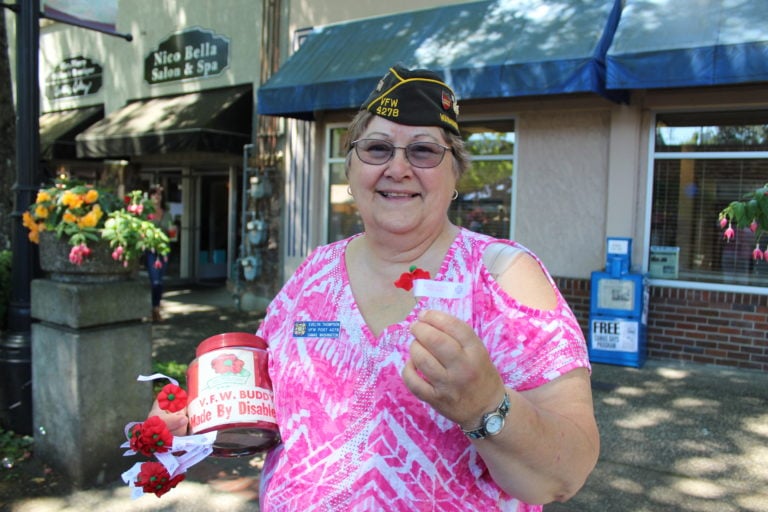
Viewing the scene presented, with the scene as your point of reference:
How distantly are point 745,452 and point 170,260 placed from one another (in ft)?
35.3

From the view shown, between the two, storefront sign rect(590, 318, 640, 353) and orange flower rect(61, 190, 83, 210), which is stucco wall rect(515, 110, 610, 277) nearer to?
storefront sign rect(590, 318, 640, 353)

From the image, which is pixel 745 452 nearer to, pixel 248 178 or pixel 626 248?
pixel 626 248

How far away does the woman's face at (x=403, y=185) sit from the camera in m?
1.54

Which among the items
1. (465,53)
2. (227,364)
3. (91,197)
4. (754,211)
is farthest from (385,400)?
(465,53)

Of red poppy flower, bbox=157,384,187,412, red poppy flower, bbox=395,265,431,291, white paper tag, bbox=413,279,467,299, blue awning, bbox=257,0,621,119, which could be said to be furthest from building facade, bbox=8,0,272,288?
white paper tag, bbox=413,279,467,299

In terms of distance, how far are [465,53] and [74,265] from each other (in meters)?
4.63

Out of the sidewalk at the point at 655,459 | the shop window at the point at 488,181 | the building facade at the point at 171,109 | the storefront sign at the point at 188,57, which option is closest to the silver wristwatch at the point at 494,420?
the sidewalk at the point at 655,459

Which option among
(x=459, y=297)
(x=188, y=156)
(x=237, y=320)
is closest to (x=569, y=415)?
(x=459, y=297)

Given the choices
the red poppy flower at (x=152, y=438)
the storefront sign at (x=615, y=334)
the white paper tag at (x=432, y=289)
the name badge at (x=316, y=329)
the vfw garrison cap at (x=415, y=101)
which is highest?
the vfw garrison cap at (x=415, y=101)

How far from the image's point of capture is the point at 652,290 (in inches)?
264

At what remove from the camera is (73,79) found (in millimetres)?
12805

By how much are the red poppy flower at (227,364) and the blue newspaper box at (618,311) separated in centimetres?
537

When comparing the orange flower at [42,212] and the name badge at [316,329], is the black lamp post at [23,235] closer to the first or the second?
the orange flower at [42,212]

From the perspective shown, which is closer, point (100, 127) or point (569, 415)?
point (569, 415)
